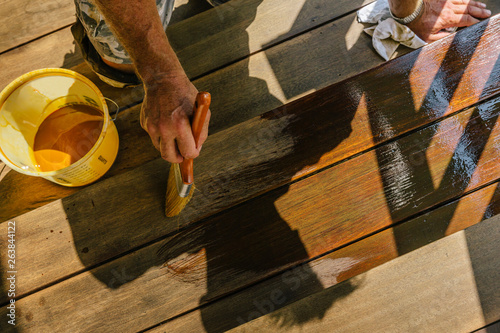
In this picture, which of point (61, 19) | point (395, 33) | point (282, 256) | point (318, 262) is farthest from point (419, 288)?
point (61, 19)

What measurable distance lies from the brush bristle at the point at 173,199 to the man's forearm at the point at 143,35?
358 mm

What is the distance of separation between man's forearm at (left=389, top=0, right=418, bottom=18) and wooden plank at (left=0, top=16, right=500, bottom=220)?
0.17 metres

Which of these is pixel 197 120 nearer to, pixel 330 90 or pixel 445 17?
pixel 330 90

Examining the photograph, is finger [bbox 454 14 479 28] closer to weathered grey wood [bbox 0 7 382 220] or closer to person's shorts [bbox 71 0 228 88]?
weathered grey wood [bbox 0 7 382 220]

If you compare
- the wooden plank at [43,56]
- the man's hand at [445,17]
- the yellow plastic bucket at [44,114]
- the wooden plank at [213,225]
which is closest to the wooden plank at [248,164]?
the wooden plank at [213,225]

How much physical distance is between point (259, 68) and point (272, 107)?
6.9 inches

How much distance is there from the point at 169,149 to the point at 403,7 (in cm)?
106

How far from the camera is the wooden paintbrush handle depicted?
74cm

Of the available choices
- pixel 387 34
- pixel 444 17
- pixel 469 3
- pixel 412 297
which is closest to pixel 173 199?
pixel 412 297

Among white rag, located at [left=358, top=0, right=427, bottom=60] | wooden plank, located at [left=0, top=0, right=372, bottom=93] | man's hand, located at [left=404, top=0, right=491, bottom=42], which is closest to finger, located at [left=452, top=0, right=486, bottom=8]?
man's hand, located at [left=404, top=0, right=491, bottom=42]

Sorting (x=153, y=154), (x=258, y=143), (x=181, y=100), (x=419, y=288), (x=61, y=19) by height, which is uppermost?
(x=181, y=100)

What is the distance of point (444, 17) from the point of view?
4.22 ft

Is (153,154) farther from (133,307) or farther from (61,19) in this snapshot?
(61,19)

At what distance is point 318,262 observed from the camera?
1104 mm
